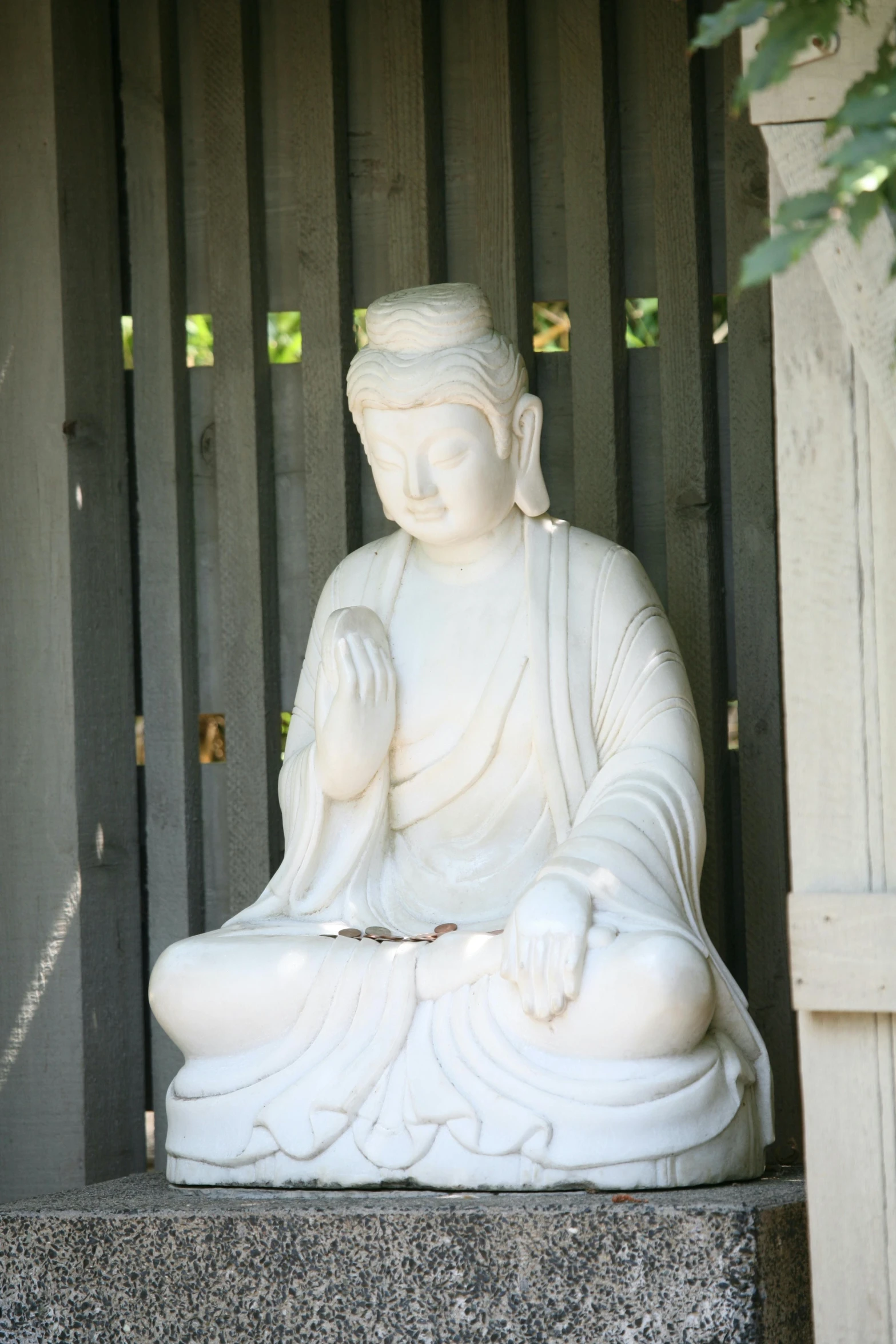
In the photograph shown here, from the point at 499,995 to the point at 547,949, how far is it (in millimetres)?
141

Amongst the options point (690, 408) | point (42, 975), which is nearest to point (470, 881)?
point (42, 975)

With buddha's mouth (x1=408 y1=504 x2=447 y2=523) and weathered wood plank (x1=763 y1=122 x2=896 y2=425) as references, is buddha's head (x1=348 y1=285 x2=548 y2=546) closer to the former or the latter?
buddha's mouth (x1=408 y1=504 x2=447 y2=523)

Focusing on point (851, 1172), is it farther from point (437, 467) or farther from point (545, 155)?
point (545, 155)

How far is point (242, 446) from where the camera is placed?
4.37 metres

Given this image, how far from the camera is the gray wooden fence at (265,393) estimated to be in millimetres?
4125

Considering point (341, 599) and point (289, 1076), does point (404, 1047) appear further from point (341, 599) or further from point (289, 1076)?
point (341, 599)

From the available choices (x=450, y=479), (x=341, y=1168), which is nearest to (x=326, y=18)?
(x=450, y=479)

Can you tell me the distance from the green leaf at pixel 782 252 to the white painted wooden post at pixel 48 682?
2.75 meters

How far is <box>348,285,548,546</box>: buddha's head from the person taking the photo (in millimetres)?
3570

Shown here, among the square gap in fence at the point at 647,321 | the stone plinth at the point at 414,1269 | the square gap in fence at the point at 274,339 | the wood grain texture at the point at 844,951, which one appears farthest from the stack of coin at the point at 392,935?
the square gap in fence at the point at 274,339

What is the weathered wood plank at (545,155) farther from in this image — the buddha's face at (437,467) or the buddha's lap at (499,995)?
the buddha's lap at (499,995)

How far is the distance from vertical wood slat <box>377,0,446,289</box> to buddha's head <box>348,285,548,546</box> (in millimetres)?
657

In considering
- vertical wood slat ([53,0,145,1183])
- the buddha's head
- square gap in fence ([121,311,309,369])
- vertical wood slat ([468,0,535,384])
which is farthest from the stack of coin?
square gap in fence ([121,311,309,369])

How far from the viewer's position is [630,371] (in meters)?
4.32
